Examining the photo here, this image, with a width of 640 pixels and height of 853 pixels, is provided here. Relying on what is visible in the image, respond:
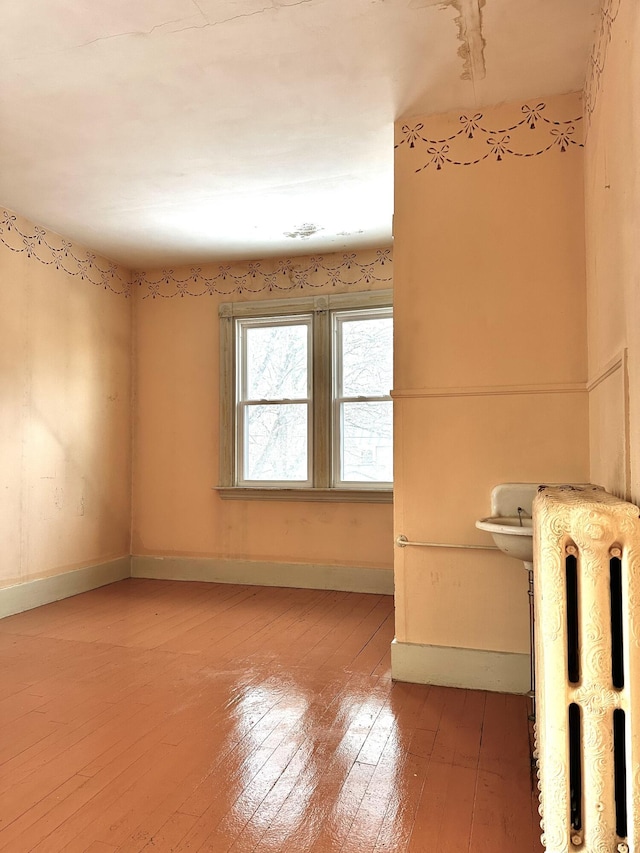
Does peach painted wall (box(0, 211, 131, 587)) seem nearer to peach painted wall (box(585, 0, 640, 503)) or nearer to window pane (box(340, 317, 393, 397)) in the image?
window pane (box(340, 317, 393, 397))

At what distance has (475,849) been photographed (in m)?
1.79

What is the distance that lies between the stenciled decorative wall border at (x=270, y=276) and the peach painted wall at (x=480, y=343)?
6.58 ft

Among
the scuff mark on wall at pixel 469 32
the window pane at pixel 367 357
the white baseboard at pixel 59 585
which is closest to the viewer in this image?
the scuff mark on wall at pixel 469 32

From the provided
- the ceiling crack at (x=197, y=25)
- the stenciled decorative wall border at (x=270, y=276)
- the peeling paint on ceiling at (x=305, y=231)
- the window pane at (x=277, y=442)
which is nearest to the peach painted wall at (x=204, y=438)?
the stenciled decorative wall border at (x=270, y=276)

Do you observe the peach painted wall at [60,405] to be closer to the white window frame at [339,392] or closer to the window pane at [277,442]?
the window pane at [277,442]

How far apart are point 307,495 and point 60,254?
2.88 m

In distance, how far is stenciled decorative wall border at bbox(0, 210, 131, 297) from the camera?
4.48 metres

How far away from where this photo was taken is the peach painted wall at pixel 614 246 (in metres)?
1.82

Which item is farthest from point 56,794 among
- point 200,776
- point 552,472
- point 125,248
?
point 125,248

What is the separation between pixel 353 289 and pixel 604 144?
303 centimetres

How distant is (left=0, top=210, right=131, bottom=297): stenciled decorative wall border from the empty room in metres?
0.03

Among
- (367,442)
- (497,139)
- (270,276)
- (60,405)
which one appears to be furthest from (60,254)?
(497,139)

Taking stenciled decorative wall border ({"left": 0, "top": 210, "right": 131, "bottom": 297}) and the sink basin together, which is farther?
stenciled decorative wall border ({"left": 0, "top": 210, "right": 131, "bottom": 297})

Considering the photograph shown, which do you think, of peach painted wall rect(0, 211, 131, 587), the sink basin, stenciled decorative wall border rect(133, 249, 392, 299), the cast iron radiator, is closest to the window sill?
peach painted wall rect(0, 211, 131, 587)
